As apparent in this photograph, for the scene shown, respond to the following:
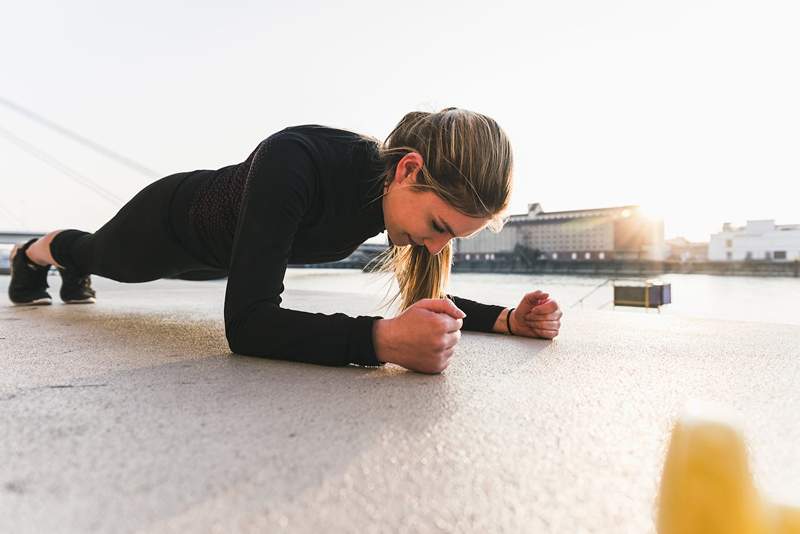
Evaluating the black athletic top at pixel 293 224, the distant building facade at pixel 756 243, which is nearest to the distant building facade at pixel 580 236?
the distant building facade at pixel 756 243

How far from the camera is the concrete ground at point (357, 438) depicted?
0.25 meters

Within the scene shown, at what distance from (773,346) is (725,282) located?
24.3 metres

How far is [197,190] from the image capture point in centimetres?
91

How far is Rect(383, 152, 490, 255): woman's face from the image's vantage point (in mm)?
668

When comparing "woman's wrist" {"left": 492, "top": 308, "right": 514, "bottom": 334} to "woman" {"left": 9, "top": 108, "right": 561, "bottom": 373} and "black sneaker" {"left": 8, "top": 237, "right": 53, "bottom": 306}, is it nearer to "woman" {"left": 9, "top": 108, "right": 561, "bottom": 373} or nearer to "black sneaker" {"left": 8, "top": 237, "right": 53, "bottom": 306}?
"woman" {"left": 9, "top": 108, "right": 561, "bottom": 373}

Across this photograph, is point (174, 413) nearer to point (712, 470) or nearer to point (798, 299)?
point (712, 470)

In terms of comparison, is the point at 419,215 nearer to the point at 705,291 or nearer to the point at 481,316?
the point at 481,316

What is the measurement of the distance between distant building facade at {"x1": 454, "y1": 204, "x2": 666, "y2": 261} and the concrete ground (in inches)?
1092

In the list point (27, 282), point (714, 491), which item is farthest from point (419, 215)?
point (27, 282)

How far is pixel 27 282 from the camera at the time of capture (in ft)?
4.53

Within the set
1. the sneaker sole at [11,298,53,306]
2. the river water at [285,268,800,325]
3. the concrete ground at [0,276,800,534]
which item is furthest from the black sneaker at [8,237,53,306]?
the river water at [285,268,800,325]

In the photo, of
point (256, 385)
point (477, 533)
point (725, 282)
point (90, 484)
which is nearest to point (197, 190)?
point (256, 385)

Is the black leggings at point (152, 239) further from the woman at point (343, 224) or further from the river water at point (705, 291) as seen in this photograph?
the river water at point (705, 291)

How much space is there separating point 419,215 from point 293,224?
17 centimetres
